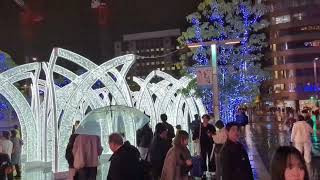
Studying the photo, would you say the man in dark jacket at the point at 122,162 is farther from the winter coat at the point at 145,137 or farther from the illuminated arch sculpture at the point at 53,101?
the illuminated arch sculpture at the point at 53,101

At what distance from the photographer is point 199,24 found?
98.4ft

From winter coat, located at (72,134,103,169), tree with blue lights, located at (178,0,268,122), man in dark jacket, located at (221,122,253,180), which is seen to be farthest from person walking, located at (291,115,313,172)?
tree with blue lights, located at (178,0,268,122)

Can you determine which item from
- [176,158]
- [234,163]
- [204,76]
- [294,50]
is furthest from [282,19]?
[234,163]

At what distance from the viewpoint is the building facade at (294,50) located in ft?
322

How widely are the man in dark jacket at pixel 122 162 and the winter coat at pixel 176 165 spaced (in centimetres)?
110

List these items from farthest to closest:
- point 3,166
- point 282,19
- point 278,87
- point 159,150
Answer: point 282,19, point 278,87, point 159,150, point 3,166

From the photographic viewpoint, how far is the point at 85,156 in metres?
10.8

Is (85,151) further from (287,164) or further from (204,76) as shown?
(287,164)

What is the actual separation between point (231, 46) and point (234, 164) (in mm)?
22603

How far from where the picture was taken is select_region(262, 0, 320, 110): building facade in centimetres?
9825

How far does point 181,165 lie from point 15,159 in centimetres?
808

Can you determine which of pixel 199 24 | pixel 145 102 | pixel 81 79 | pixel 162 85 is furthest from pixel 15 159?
pixel 162 85

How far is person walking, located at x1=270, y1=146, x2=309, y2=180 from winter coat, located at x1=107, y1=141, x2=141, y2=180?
2.24 m

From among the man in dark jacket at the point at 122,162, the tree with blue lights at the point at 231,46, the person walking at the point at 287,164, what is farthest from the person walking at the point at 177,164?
the tree with blue lights at the point at 231,46
